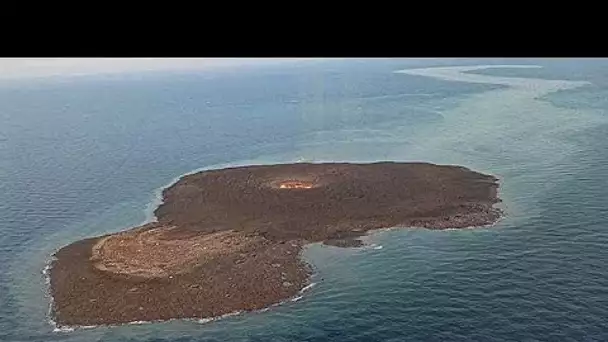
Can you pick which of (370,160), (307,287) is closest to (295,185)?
(370,160)

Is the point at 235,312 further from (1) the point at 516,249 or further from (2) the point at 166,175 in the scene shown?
(2) the point at 166,175

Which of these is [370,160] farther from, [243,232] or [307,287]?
[307,287]

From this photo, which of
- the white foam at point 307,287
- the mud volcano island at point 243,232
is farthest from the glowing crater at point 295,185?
the white foam at point 307,287

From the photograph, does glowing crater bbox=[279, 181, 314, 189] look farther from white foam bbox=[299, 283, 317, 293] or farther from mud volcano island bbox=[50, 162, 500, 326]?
white foam bbox=[299, 283, 317, 293]

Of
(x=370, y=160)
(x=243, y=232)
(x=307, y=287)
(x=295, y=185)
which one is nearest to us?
(x=307, y=287)

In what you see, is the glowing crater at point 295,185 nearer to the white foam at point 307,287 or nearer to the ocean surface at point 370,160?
the ocean surface at point 370,160

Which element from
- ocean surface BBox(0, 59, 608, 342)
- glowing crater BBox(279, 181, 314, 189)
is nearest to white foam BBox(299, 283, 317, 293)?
ocean surface BBox(0, 59, 608, 342)
